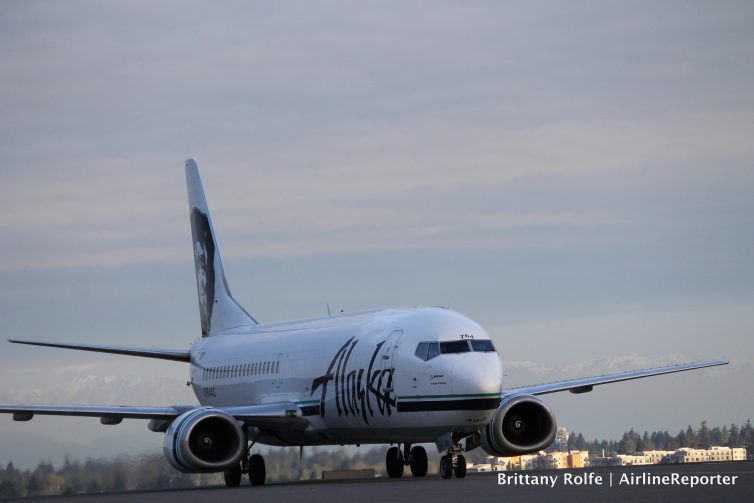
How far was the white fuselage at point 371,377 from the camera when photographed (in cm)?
3172

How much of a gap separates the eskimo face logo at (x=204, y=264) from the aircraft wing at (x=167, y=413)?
13452 millimetres

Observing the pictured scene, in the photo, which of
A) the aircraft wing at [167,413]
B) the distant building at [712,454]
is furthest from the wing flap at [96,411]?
the distant building at [712,454]

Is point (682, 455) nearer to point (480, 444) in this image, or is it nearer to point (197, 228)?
point (480, 444)

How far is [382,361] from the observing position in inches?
1332

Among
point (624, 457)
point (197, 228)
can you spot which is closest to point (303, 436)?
point (624, 457)

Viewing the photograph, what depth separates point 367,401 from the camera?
34250mm

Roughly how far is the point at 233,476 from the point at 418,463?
4965mm

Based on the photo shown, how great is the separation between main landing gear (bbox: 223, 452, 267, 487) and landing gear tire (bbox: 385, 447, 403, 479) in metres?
3.41

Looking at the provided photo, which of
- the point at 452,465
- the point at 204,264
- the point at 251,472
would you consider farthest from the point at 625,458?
the point at 204,264

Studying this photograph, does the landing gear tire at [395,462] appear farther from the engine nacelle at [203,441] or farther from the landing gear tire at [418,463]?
the engine nacelle at [203,441]

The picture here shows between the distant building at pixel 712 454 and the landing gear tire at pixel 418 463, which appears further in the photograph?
the distant building at pixel 712 454

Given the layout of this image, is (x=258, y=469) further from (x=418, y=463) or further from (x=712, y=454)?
(x=712, y=454)

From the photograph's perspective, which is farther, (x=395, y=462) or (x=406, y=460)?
(x=395, y=462)

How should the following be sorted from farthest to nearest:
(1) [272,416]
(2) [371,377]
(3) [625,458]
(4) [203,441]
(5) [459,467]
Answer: (3) [625,458]
(1) [272,416]
(4) [203,441]
(2) [371,377]
(5) [459,467]
